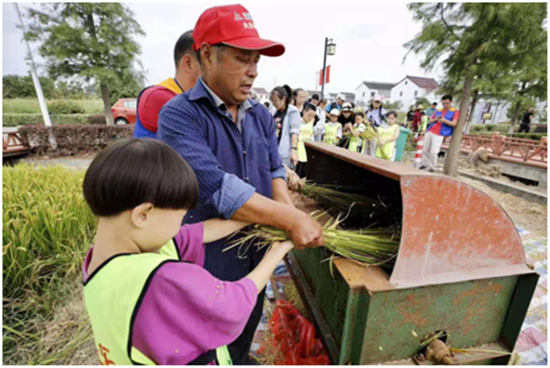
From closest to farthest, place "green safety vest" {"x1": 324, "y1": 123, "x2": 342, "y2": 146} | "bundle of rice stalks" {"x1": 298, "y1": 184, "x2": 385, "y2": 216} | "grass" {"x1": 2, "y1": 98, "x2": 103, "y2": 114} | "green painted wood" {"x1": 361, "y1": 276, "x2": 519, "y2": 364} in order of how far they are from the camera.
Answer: "green painted wood" {"x1": 361, "y1": 276, "x2": 519, "y2": 364}, "bundle of rice stalks" {"x1": 298, "y1": 184, "x2": 385, "y2": 216}, "green safety vest" {"x1": 324, "y1": 123, "x2": 342, "y2": 146}, "grass" {"x1": 2, "y1": 98, "x2": 103, "y2": 114}

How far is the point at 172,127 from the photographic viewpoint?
1.13 metres

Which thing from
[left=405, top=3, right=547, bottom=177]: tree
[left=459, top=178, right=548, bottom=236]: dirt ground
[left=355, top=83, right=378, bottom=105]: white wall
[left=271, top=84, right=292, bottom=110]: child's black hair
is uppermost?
[left=355, top=83, right=378, bottom=105]: white wall

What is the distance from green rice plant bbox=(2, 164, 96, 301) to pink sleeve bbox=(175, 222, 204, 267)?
6.08 feet

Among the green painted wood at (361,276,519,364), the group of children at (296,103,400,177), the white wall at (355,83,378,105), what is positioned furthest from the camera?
the white wall at (355,83,378,105)

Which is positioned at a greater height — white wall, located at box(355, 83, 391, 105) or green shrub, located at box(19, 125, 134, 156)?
white wall, located at box(355, 83, 391, 105)

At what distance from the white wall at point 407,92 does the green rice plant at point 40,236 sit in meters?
51.0

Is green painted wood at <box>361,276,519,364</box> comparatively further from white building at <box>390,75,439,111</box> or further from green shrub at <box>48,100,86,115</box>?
white building at <box>390,75,439,111</box>

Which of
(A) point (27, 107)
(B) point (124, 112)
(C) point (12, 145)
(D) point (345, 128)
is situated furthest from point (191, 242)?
(A) point (27, 107)

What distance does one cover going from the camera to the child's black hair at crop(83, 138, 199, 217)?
69cm

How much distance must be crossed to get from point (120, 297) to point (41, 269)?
102 inches

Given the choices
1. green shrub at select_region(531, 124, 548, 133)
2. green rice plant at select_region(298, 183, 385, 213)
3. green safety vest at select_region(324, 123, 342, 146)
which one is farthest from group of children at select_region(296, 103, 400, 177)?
green shrub at select_region(531, 124, 548, 133)

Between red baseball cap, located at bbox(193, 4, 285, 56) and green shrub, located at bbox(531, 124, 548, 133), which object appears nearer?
red baseball cap, located at bbox(193, 4, 285, 56)

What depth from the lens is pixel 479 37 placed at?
18.2 feet

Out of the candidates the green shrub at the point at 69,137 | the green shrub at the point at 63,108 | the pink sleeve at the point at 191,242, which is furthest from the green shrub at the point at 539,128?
the green shrub at the point at 63,108
